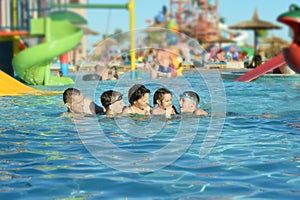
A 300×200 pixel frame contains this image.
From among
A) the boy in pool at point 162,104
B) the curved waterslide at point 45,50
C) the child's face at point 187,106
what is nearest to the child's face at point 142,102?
the boy in pool at point 162,104

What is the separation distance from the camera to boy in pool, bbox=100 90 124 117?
7.27 meters

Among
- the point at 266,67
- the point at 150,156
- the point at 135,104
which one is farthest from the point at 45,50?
the point at 150,156

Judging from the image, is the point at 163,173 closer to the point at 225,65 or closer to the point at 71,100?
the point at 71,100

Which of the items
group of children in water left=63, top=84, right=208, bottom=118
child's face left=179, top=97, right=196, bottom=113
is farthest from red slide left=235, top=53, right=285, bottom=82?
group of children in water left=63, top=84, right=208, bottom=118

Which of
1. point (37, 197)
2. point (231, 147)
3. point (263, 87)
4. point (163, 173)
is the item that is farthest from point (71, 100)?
point (263, 87)

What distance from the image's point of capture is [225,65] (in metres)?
23.5

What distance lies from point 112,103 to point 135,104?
289 mm

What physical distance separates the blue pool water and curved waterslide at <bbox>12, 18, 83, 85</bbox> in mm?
5365

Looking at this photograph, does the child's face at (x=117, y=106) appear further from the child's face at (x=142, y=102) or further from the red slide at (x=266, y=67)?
the red slide at (x=266, y=67)

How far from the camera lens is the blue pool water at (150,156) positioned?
3.63 m

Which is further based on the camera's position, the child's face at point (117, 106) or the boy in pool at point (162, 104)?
the child's face at point (117, 106)

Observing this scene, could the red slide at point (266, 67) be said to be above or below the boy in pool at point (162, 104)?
above

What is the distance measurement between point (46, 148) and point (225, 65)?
18801 millimetres

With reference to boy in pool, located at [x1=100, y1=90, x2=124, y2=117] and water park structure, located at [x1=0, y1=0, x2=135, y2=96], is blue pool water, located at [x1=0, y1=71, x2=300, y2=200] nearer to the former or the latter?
boy in pool, located at [x1=100, y1=90, x2=124, y2=117]
